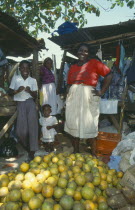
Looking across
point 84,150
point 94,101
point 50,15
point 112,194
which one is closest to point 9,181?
point 112,194

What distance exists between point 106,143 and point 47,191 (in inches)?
108

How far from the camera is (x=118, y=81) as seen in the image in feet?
17.0

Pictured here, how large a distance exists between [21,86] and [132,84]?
2.88 metres

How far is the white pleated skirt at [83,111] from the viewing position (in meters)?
3.86

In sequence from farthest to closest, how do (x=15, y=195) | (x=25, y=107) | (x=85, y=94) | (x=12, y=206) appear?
(x=25, y=107), (x=85, y=94), (x=15, y=195), (x=12, y=206)

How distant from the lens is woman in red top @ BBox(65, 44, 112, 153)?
3852 mm

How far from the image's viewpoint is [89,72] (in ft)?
12.6

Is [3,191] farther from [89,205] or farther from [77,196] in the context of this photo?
[89,205]

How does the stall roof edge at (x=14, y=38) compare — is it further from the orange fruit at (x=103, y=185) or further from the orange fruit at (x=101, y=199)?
the orange fruit at (x=101, y=199)

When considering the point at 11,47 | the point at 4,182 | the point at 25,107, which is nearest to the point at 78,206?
the point at 4,182

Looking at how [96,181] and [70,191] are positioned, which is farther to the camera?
[96,181]

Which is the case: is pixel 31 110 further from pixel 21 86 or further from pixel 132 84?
pixel 132 84

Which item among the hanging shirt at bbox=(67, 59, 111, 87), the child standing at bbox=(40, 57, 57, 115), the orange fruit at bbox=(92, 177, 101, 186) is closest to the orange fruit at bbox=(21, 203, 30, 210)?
the orange fruit at bbox=(92, 177, 101, 186)

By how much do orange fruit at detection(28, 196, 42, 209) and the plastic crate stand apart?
2.84 meters
